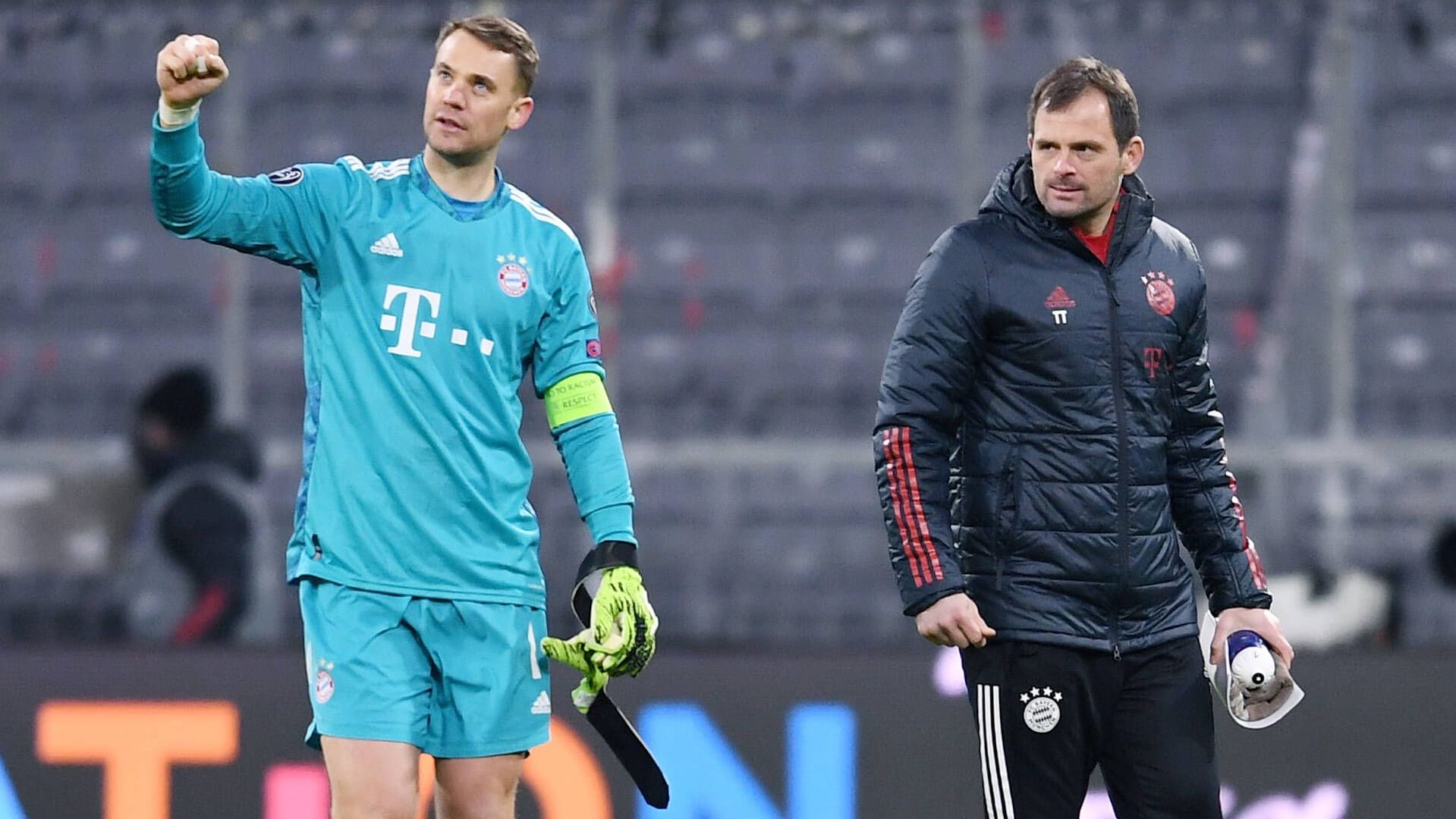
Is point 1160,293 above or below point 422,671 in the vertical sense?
above

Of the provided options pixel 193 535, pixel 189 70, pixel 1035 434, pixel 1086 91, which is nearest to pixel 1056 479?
pixel 1035 434

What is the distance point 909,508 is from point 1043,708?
41 cm

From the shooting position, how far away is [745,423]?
7.55 m

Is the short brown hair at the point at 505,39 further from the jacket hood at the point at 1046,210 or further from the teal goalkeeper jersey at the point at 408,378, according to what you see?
the jacket hood at the point at 1046,210

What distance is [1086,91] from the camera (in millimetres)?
3543

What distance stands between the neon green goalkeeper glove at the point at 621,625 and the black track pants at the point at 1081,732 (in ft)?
1.86

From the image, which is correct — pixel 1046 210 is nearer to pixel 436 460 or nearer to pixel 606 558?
pixel 606 558

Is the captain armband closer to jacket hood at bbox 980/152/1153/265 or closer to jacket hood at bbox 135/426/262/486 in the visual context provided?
jacket hood at bbox 980/152/1153/265

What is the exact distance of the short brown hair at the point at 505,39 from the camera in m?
3.63

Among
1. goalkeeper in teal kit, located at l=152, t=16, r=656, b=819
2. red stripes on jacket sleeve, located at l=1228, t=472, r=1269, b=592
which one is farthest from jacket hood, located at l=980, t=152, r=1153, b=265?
goalkeeper in teal kit, located at l=152, t=16, r=656, b=819

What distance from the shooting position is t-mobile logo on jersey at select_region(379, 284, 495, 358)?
3.57 m

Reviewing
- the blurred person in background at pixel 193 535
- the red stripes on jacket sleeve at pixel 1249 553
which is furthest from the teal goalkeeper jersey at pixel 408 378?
the blurred person in background at pixel 193 535

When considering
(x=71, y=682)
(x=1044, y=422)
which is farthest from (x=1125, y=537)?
(x=71, y=682)

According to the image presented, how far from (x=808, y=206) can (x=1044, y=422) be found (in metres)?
4.57
